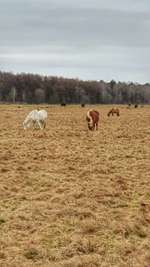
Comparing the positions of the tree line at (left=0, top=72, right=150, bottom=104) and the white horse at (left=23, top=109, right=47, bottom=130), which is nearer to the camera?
the white horse at (left=23, top=109, right=47, bottom=130)

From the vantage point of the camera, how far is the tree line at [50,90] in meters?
137

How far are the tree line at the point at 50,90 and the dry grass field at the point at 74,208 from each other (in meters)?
115

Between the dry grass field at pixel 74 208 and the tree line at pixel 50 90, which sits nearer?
the dry grass field at pixel 74 208

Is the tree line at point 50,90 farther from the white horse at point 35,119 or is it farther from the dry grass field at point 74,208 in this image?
the dry grass field at point 74,208

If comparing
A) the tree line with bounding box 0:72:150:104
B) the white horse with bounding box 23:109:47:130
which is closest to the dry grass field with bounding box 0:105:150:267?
the white horse with bounding box 23:109:47:130

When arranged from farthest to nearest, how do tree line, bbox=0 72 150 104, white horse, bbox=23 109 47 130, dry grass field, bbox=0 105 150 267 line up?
tree line, bbox=0 72 150 104 < white horse, bbox=23 109 47 130 < dry grass field, bbox=0 105 150 267

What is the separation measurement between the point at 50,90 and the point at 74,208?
134052 millimetres

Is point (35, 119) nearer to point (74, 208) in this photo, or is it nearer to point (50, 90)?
point (74, 208)

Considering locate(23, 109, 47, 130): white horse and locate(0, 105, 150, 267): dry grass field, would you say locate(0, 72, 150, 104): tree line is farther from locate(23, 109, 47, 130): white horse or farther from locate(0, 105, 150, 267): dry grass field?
locate(0, 105, 150, 267): dry grass field

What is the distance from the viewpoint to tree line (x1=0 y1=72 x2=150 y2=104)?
448 ft

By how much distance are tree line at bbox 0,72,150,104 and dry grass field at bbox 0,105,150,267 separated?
115039mm

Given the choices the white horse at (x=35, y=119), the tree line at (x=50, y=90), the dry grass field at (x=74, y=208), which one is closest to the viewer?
the dry grass field at (x=74, y=208)

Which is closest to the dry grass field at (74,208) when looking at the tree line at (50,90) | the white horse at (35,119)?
the white horse at (35,119)

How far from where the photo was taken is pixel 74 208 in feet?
32.2
